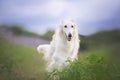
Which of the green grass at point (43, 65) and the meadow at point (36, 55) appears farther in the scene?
the meadow at point (36, 55)

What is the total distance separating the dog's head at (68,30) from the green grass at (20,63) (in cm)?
37

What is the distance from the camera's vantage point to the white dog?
13.5 ft

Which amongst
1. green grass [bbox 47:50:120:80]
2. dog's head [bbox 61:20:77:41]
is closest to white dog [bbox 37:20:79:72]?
dog's head [bbox 61:20:77:41]

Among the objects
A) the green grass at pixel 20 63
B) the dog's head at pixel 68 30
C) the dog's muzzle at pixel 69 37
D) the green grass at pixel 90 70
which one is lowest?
the green grass at pixel 90 70

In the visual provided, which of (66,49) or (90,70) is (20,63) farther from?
(90,70)

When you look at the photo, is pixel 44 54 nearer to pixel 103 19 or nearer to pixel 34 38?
pixel 34 38

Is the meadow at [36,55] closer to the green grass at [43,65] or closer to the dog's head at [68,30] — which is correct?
the green grass at [43,65]

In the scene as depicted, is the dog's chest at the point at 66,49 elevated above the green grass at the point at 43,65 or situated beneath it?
elevated above

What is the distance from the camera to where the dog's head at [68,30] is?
405cm

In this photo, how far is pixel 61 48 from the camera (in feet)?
13.8

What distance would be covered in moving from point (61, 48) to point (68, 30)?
0.23 meters

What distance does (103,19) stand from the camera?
4289 millimetres

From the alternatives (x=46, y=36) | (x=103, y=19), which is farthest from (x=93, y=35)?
(x=46, y=36)

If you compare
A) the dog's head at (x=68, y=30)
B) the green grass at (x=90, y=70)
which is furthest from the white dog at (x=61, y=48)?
the green grass at (x=90, y=70)
